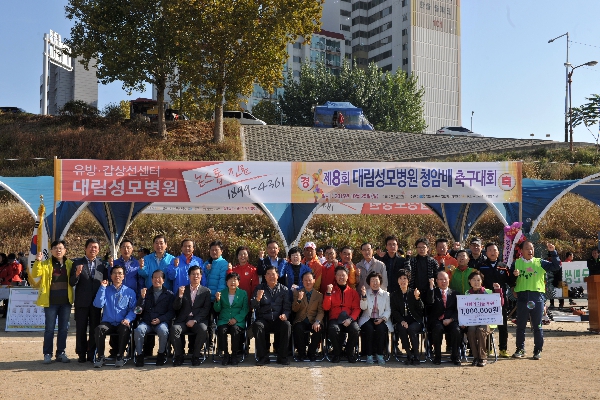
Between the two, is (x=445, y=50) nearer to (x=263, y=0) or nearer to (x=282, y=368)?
(x=263, y=0)

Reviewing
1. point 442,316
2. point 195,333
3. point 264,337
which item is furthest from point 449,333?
point 195,333

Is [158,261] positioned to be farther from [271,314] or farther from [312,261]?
[312,261]

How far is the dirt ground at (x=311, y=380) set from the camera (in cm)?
702

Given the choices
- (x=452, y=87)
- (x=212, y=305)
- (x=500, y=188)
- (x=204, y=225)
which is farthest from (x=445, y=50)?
(x=212, y=305)

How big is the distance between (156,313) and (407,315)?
334 centimetres

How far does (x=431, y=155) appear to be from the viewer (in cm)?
3034

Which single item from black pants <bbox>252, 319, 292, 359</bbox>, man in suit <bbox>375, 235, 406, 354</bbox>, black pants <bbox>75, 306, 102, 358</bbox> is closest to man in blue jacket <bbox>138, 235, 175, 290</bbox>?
black pants <bbox>75, 306, 102, 358</bbox>

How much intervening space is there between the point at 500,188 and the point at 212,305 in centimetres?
662

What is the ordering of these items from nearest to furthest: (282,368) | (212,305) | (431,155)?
(282,368) → (212,305) → (431,155)

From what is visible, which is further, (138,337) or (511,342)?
(511,342)

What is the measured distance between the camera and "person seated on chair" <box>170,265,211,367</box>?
8641 millimetres

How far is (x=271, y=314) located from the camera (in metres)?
9.00

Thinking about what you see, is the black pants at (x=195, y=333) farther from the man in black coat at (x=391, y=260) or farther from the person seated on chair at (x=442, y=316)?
the person seated on chair at (x=442, y=316)

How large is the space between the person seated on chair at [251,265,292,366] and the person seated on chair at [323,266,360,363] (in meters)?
0.56
